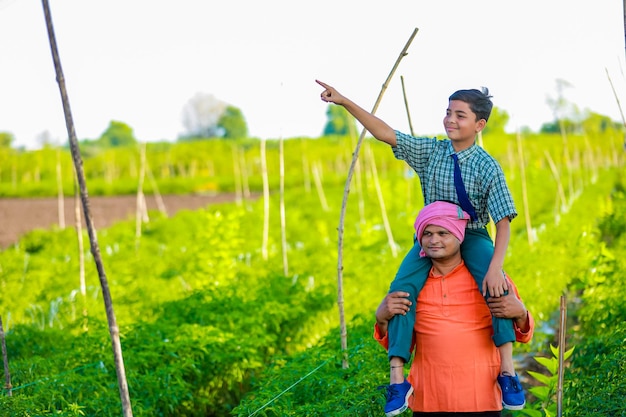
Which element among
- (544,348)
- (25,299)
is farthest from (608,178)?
(25,299)

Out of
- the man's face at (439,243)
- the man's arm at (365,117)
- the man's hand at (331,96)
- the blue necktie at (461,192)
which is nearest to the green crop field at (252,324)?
the man's face at (439,243)

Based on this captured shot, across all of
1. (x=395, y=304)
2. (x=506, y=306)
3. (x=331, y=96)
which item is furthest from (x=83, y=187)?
A: (x=506, y=306)

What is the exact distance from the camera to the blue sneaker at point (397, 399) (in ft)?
7.87

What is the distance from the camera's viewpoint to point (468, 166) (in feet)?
8.30

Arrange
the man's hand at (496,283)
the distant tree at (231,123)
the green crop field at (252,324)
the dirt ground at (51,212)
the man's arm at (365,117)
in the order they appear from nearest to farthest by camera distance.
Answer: the man's hand at (496,283) < the man's arm at (365,117) < the green crop field at (252,324) < the dirt ground at (51,212) < the distant tree at (231,123)

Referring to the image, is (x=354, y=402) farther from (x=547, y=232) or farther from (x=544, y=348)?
(x=547, y=232)

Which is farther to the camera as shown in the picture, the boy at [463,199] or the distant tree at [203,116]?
the distant tree at [203,116]

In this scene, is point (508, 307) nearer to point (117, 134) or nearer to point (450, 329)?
point (450, 329)

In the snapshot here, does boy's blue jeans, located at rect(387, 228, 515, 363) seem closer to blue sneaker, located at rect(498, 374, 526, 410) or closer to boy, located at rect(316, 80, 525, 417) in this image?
boy, located at rect(316, 80, 525, 417)

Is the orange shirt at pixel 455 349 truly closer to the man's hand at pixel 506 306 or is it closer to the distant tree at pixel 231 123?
the man's hand at pixel 506 306

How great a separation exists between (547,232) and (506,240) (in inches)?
319

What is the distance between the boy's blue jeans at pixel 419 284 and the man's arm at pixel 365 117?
45 centimetres

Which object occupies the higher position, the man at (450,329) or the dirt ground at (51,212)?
the man at (450,329)

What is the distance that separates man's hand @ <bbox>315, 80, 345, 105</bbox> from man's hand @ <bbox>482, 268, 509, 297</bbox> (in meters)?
0.82
